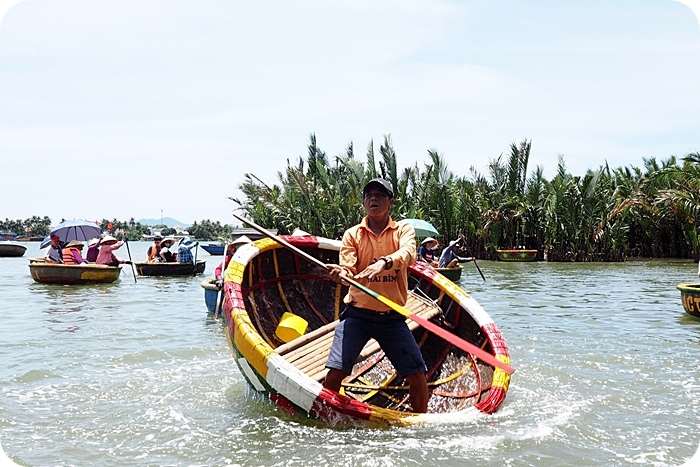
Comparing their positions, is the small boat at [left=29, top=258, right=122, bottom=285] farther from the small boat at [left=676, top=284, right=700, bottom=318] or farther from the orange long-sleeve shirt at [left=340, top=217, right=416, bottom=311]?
the orange long-sleeve shirt at [left=340, top=217, right=416, bottom=311]

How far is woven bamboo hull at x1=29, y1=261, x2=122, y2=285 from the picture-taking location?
14.3 meters

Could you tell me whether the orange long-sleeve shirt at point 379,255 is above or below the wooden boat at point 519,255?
above

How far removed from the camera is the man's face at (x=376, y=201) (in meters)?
4.01

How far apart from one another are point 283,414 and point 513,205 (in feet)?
68.5

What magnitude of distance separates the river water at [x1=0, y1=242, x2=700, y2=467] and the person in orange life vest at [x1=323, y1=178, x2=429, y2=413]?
A: 0.42 metres

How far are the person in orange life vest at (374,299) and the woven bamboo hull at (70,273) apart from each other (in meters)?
11.8

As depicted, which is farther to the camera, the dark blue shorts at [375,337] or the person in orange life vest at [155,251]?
the person in orange life vest at [155,251]

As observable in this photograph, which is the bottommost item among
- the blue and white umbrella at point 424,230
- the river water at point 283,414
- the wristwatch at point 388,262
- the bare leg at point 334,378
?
the river water at point 283,414

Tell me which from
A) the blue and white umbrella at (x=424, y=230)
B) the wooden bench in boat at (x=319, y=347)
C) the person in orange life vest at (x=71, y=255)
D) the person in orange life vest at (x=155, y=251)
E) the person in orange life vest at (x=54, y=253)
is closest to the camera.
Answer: the wooden bench in boat at (x=319, y=347)

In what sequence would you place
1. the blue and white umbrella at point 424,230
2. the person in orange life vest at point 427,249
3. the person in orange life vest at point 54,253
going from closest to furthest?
the person in orange life vest at point 427,249
the person in orange life vest at point 54,253
the blue and white umbrella at point 424,230

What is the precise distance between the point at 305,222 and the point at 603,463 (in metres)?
19.1

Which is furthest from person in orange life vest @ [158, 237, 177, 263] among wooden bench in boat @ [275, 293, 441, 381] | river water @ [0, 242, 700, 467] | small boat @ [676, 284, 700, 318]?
small boat @ [676, 284, 700, 318]

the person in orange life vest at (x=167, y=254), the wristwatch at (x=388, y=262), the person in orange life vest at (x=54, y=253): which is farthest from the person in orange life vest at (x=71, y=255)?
the wristwatch at (x=388, y=262)

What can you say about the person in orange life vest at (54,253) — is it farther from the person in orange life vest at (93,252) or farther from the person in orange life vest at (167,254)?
the person in orange life vest at (167,254)
